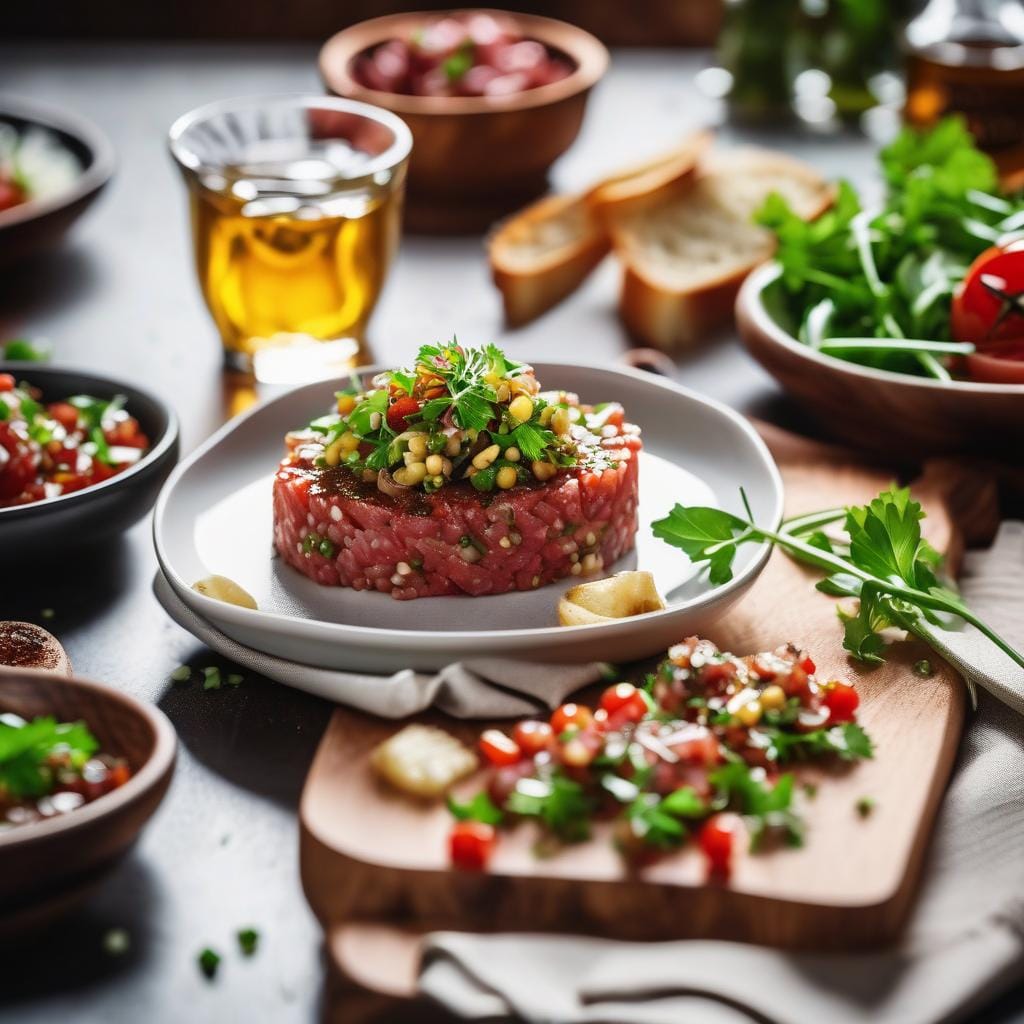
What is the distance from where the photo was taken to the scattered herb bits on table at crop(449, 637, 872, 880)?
1.81m

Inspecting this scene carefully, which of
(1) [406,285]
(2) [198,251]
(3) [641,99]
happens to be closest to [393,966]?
(2) [198,251]

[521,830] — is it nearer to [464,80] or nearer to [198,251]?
[198,251]

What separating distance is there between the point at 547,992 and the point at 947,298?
1865 mm

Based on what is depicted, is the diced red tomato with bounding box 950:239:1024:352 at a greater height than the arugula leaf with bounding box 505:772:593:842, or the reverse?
the diced red tomato with bounding box 950:239:1024:352

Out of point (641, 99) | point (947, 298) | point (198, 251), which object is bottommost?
point (641, 99)

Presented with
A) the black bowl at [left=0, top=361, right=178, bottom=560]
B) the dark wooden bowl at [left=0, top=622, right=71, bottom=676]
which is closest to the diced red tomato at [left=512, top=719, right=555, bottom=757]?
the dark wooden bowl at [left=0, top=622, right=71, bottom=676]

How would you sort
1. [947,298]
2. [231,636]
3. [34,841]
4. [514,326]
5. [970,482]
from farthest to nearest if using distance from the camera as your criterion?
[514,326], [947,298], [970,482], [231,636], [34,841]

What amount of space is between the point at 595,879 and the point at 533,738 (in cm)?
24

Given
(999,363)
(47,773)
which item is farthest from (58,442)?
(999,363)

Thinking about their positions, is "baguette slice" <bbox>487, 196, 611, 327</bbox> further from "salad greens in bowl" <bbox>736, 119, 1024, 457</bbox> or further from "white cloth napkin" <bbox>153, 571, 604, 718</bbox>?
"white cloth napkin" <bbox>153, 571, 604, 718</bbox>

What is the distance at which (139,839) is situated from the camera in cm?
188

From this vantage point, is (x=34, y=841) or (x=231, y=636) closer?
(x=34, y=841)

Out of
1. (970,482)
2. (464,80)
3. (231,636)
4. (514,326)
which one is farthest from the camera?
(464,80)

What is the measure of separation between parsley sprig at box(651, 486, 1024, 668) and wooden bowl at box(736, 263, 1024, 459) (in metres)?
0.48
